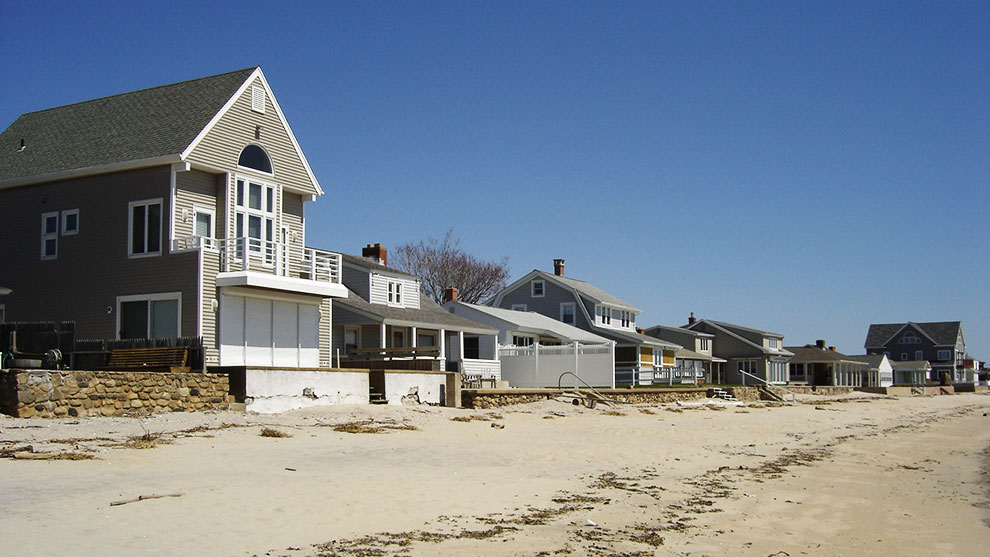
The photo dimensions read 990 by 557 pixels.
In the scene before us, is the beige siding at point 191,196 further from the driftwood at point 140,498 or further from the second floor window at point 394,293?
the driftwood at point 140,498

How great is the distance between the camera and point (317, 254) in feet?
96.7

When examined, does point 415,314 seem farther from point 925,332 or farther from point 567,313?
point 925,332

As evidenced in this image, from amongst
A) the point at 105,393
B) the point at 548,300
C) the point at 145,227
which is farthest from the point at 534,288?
the point at 105,393

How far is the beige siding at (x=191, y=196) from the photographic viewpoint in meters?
25.1

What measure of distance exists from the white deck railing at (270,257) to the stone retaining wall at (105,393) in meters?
4.48

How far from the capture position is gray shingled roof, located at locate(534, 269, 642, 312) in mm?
60094

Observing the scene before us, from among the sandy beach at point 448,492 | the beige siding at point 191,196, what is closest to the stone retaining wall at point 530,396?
the sandy beach at point 448,492

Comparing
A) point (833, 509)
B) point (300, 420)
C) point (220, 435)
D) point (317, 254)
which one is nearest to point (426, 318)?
point (317, 254)

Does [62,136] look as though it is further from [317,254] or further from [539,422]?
[539,422]

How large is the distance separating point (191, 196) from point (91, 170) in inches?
133

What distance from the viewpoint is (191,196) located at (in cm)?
2552

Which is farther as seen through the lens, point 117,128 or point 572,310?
point 572,310

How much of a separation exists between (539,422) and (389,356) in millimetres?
10135

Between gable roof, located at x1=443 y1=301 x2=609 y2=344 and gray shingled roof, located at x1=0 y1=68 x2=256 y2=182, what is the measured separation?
72.5 feet
